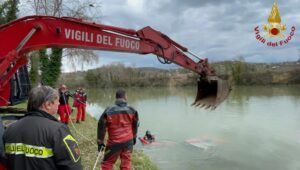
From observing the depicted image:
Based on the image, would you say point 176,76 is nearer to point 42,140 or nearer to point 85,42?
point 85,42

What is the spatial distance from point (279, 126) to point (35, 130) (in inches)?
747

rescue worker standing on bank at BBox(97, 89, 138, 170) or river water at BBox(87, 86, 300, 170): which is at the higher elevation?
rescue worker standing on bank at BBox(97, 89, 138, 170)

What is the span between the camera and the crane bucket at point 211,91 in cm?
877

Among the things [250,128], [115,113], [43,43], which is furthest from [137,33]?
[250,128]

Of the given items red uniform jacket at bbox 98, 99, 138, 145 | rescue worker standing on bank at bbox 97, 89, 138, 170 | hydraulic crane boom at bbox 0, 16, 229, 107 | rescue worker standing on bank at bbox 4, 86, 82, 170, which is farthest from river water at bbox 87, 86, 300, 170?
rescue worker standing on bank at bbox 4, 86, 82, 170

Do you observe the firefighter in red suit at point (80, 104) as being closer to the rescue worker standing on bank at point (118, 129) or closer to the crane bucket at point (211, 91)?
the crane bucket at point (211, 91)

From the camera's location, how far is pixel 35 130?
3199mm

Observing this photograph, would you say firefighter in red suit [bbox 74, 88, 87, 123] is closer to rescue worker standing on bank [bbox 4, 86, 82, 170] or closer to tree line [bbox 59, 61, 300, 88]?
rescue worker standing on bank [bbox 4, 86, 82, 170]

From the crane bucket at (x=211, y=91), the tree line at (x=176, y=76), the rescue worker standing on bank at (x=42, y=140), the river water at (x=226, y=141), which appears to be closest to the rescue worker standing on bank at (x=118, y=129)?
the crane bucket at (x=211, y=91)

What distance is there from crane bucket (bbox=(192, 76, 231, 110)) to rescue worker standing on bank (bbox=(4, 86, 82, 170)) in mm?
5819

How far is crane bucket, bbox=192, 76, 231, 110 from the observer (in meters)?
8.77

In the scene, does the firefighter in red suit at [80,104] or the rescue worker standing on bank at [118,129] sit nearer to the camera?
the rescue worker standing on bank at [118,129]

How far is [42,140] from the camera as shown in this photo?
315 centimetres

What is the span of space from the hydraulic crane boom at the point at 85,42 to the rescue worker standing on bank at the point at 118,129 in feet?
3.44
